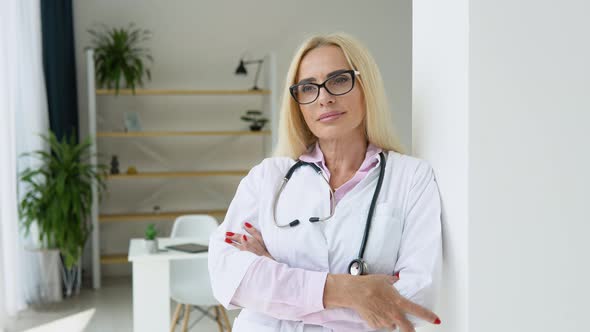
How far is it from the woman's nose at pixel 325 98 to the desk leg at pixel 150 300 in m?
2.28

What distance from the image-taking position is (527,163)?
4.03ft

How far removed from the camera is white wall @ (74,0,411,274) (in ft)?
21.3

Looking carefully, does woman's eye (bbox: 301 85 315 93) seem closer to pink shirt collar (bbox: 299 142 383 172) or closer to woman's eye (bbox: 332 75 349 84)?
woman's eye (bbox: 332 75 349 84)

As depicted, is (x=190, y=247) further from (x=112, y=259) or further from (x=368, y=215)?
(x=112, y=259)

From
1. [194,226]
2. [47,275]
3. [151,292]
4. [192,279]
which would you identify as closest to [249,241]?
[151,292]

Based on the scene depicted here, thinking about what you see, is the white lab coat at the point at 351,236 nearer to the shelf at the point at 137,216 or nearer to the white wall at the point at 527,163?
the white wall at the point at 527,163

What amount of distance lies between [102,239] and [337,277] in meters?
5.63

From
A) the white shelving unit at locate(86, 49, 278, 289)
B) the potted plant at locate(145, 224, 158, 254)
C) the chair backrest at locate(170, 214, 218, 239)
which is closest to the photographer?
the potted plant at locate(145, 224, 158, 254)

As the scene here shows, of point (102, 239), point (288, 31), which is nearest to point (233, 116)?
point (288, 31)

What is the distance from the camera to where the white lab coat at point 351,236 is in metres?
1.44

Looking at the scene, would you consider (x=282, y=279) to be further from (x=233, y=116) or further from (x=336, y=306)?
(x=233, y=116)

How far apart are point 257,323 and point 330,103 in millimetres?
624

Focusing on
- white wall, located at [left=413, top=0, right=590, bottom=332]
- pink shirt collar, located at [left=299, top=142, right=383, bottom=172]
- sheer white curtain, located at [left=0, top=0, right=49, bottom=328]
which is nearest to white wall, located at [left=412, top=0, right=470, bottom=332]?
white wall, located at [left=413, top=0, right=590, bottom=332]

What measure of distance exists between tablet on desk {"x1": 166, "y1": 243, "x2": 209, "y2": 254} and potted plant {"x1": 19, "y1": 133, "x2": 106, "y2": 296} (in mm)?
1804
